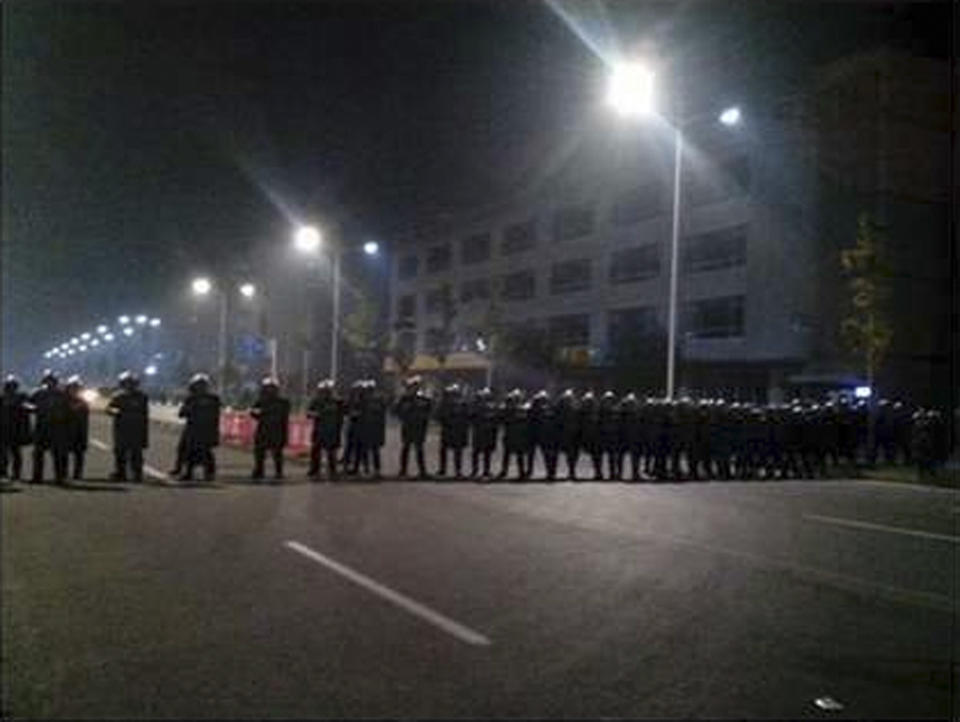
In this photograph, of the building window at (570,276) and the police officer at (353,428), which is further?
the building window at (570,276)

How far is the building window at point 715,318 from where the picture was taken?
64.7 meters

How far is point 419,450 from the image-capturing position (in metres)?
25.6

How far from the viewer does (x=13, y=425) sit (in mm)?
23266

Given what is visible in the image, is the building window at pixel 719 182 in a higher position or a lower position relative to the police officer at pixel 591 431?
higher

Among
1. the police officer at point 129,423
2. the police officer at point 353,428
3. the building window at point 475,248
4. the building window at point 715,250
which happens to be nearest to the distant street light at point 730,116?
the building window at point 715,250

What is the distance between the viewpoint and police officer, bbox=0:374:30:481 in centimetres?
Answer: 2309

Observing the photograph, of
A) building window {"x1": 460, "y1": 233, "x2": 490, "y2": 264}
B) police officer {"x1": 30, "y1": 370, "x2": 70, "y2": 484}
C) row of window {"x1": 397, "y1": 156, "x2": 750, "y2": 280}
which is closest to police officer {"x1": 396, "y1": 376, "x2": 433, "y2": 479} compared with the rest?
police officer {"x1": 30, "y1": 370, "x2": 70, "y2": 484}

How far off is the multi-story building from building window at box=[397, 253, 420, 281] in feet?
28.3

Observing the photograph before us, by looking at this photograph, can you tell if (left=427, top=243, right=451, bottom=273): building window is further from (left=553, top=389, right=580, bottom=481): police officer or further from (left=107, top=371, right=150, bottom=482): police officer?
(left=107, top=371, right=150, bottom=482): police officer

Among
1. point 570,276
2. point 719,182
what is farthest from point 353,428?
point 570,276

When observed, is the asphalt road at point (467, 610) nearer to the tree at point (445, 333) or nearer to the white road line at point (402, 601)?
the white road line at point (402, 601)

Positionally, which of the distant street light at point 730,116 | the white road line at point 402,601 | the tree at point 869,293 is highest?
the distant street light at point 730,116

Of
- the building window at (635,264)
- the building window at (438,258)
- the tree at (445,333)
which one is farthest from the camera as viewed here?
the building window at (438,258)

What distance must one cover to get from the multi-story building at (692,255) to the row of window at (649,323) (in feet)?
0.28
